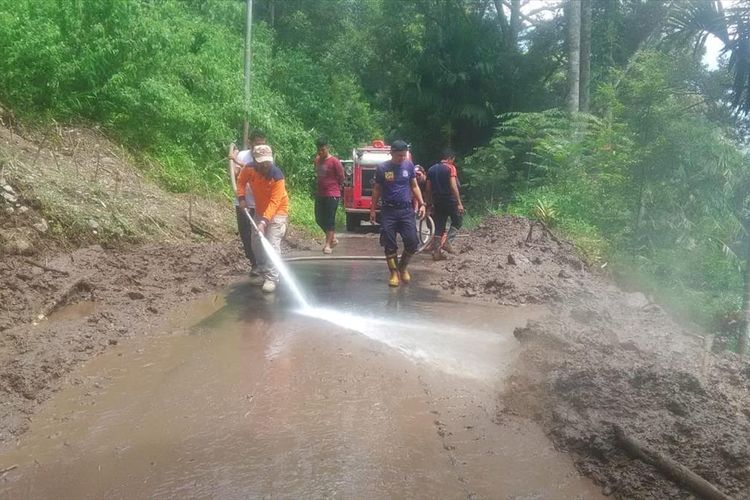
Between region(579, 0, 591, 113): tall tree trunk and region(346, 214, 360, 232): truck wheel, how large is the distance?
26.1ft

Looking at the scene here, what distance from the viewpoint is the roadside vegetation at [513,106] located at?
10.6 m

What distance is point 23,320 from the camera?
5898 millimetres

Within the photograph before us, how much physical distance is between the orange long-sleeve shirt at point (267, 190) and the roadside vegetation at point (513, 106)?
4573 millimetres

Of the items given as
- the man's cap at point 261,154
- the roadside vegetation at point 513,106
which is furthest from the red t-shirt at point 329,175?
the roadside vegetation at point 513,106

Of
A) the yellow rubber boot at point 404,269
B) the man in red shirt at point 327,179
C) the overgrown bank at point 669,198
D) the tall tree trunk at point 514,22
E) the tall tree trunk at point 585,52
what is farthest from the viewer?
the tall tree trunk at point 514,22

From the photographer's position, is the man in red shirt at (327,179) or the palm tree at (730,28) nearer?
the palm tree at (730,28)

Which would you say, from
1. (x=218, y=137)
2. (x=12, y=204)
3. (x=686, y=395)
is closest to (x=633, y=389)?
(x=686, y=395)

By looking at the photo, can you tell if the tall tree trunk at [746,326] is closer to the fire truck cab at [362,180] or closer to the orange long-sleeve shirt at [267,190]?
the orange long-sleeve shirt at [267,190]

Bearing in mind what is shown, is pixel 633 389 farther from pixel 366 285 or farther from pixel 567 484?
pixel 366 285

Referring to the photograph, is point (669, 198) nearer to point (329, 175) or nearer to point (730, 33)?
point (730, 33)

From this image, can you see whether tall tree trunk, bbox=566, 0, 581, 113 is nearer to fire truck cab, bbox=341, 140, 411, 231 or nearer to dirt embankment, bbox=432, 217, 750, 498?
fire truck cab, bbox=341, 140, 411, 231

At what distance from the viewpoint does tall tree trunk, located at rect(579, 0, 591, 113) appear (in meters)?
21.3

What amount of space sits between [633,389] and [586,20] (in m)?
19.4

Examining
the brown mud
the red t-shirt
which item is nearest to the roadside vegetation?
the brown mud
